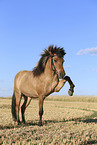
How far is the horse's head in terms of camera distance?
6.81 m

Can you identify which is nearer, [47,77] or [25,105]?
[47,77]

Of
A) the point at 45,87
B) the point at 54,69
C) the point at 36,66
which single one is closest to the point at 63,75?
the point at 54,69

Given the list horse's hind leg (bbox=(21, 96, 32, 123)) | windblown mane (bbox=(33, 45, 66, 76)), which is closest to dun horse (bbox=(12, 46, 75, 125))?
windblown mane (bbox=(33, 45, 66, 76))

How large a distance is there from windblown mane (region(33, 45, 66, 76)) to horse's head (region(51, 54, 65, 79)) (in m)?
0.15

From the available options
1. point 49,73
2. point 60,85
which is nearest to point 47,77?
point 49,73

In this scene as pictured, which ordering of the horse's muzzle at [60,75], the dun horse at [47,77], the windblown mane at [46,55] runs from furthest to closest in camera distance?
1. the windblown mane at [46,55]
2. the dun horse at [47,77]
3. the horse's muzzle at [60,75]

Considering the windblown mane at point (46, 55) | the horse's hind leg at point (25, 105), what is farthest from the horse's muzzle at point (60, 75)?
the horse's hind leg at point (25, 105)

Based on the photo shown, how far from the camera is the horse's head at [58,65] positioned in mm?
6812

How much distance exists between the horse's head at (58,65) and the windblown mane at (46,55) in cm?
15

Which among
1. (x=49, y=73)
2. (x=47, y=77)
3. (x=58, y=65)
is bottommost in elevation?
(x=47, y=77)

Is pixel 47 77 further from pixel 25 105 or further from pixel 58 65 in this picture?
pixel 25 105

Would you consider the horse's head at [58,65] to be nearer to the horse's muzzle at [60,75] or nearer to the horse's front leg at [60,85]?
the horse's muzzle at [60,75]

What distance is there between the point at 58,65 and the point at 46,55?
2.76ft

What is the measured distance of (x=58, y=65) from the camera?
6.89 metres
